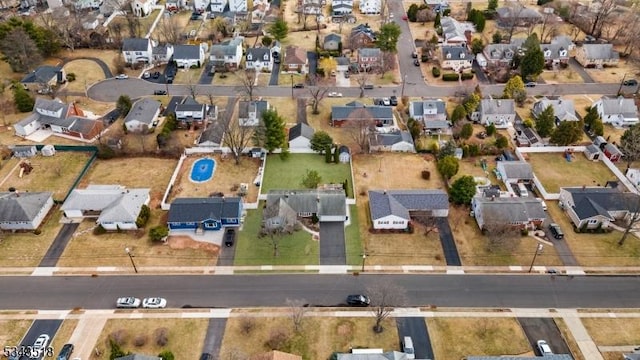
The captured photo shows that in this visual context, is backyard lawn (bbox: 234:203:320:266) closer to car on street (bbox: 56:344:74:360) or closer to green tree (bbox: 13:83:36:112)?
car on street (bbox: 56:344:74:360)

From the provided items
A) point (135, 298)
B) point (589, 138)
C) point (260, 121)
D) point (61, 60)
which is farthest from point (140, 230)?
point (589, 138)

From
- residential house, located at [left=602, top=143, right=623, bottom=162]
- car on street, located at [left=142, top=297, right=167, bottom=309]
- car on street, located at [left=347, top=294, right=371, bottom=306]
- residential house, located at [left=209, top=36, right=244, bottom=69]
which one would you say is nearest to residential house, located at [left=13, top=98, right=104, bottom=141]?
residential house, located at [left=209, top=36, right=244, bottom=69]

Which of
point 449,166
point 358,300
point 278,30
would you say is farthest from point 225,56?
point 358,300

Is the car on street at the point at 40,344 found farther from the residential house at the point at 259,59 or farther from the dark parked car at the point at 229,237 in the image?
the residential house at the point at 259,59

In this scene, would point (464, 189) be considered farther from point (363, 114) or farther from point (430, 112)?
point (363, 114)

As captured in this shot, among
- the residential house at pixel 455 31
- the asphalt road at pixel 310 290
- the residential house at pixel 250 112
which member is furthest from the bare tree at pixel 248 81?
the residential house at pixel 455 31
